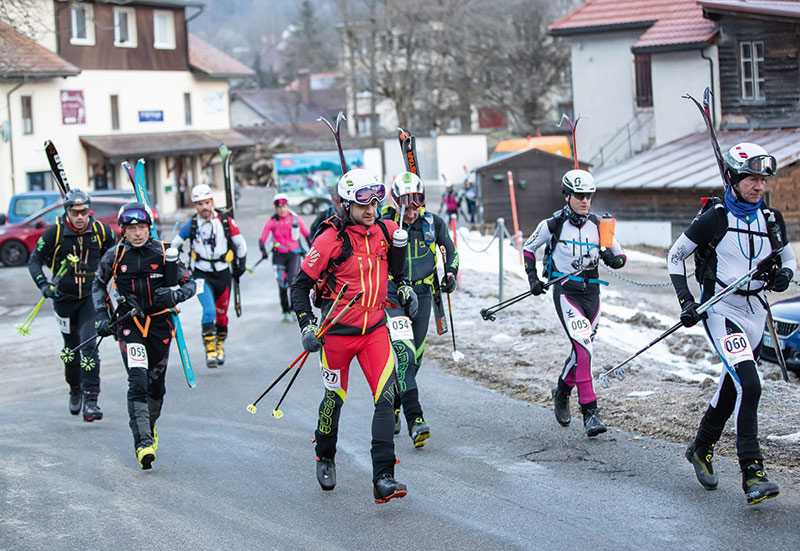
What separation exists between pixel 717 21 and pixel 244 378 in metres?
22.9

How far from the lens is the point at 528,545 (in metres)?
5.58

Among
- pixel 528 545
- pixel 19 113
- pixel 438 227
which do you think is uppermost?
pixel 19 113

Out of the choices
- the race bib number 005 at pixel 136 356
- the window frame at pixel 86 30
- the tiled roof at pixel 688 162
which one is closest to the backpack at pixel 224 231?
the race bib number 005 at pixel 136 356

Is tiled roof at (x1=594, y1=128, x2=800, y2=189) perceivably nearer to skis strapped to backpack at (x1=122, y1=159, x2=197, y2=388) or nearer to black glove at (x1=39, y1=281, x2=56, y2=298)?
skis strapped to backpack at (x1=122, y1=159, x2=197, y2=388)

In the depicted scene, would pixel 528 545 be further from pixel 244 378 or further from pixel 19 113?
pixel 19 113

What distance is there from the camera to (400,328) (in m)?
7.61

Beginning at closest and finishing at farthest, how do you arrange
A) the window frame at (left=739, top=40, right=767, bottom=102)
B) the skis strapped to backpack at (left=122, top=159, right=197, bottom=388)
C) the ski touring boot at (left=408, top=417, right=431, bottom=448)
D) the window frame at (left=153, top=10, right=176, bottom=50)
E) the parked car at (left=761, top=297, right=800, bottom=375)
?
1. the ski touring boot at (left=408, top=417, right=431, bottom=448)
2. the skis strapped to backpack at (left=122, top=159, right=197, bottom=388)
3. the parked car at (left=761, top=297, right=800, bottom=375)
4. the window frame at (left=739, top=40, right=767, bottom=102)
5. the window frame at (left=153, top=10, right=176, bottom=50)

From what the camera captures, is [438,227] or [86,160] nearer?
[438,227]

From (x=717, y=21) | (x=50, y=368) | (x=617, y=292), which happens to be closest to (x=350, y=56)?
(x=717, y=21)

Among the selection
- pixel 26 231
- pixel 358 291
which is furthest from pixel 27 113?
pixel 358 291

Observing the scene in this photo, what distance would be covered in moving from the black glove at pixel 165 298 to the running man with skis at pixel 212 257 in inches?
149

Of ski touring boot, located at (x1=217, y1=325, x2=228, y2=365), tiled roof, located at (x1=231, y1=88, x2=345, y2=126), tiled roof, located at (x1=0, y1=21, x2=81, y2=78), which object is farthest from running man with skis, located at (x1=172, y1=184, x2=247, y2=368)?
tiled roof, located at (x1=231, y1=88, x2=345, y2=126)

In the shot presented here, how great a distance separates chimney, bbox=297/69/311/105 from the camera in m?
92.4

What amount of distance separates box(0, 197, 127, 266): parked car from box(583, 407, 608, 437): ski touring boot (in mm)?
21591
